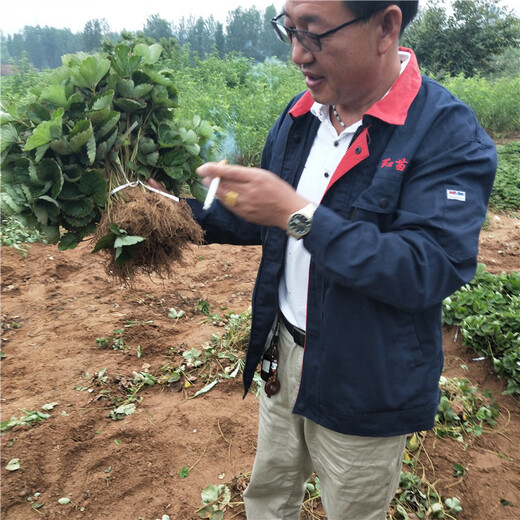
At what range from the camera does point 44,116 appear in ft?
5.96

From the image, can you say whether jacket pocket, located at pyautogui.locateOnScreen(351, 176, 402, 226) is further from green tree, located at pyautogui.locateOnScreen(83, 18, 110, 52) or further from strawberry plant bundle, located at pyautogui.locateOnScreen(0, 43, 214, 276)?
green tree, located at pyautogui.locateOnScreen(83, 18, 110, 52)

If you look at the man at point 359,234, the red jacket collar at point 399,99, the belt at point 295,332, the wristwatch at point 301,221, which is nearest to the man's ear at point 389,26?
the man at point 359,234

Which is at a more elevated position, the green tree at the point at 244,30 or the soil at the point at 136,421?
the green tree at the point at 244,30

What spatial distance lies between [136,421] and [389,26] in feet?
8.32

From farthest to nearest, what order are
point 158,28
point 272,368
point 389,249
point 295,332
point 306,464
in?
1. point 158,28
2. point 306,464
3. point 272,368
4. point 295,332
5. point 389,249


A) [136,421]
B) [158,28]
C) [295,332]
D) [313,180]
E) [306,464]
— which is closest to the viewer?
[313,180]

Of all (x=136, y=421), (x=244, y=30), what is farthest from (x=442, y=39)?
(x=136, y=421)

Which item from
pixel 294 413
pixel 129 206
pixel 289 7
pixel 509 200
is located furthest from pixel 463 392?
pixel 509 200

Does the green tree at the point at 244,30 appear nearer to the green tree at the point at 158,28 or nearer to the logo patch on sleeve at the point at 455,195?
the green tree at the point at 158,28

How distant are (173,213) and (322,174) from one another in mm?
646

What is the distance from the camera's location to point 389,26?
1.23 m

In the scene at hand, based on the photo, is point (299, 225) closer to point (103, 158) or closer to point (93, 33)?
point (103, 158)

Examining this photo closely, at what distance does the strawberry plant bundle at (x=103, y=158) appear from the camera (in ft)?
5.80

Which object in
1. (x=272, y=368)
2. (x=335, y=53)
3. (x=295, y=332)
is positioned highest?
(x=335, y=53)
